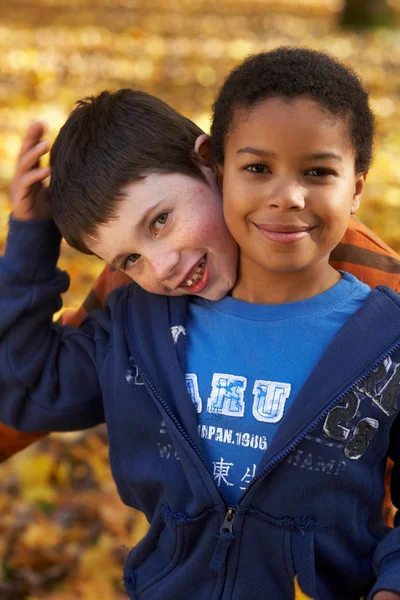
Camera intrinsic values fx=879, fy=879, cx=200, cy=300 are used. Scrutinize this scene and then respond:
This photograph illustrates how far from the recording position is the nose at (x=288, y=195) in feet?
6.56

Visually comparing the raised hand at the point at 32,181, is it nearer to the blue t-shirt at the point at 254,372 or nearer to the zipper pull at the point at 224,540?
the blue t-shirt at the point at 254,372

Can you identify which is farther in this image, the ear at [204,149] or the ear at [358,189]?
the ear at [204,149]

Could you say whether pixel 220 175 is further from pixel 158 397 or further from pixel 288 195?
pixel 158 397

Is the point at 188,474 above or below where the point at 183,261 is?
below

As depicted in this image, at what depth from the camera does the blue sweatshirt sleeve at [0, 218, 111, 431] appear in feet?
7.90

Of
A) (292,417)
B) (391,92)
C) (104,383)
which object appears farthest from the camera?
(391,92)

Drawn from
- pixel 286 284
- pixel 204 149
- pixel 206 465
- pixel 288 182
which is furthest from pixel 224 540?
Result: pixel 204 149

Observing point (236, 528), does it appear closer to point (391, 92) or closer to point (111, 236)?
point (111, 236)

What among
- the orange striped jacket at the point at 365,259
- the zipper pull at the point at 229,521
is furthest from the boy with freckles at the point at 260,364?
the orange striped jacket at the point at 365,259

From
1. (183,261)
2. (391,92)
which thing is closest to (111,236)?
(183,261)

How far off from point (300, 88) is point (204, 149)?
38cm

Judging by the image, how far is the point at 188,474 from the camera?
215 centimetres

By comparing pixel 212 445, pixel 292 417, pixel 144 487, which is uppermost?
pixel 292 417

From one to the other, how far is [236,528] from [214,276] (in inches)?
24.7
